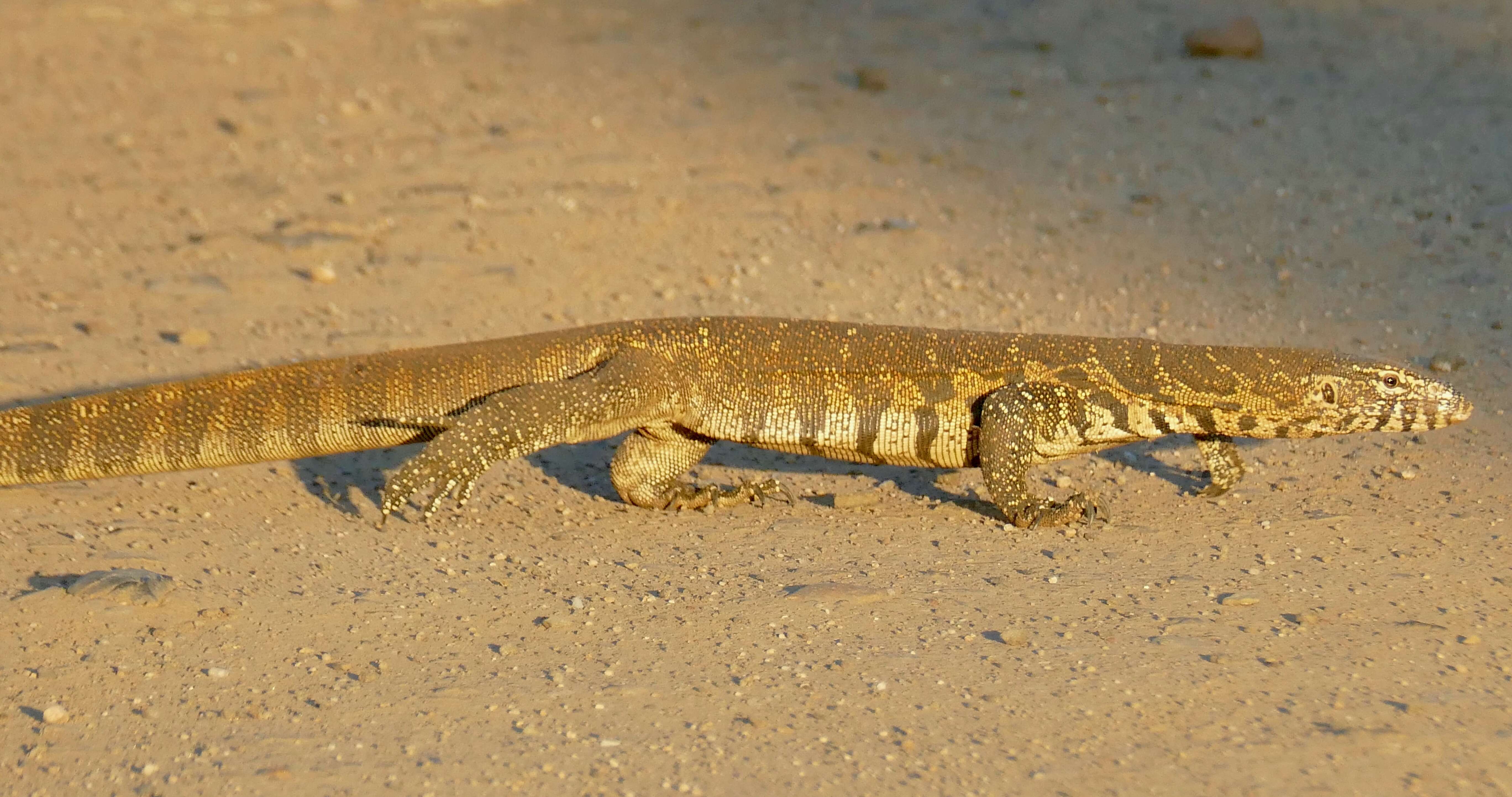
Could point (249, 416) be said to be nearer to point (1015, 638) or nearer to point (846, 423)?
point (846, 423)

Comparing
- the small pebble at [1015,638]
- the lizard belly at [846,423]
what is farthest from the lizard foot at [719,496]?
the small pebble at [1015,638]

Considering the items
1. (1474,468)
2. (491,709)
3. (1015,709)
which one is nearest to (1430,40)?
(1474,468)

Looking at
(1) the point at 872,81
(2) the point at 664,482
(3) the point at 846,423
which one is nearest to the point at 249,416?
(2) the point at 664,482

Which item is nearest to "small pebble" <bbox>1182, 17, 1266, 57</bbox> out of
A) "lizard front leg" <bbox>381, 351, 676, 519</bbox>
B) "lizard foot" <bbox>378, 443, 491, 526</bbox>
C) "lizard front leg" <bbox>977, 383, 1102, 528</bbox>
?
"lizard front leg" <bbox>977, 383, 1102, 528</bbox>

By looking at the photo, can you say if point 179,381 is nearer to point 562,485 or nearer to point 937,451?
point 562,485

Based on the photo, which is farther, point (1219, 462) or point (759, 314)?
point (759, 314)

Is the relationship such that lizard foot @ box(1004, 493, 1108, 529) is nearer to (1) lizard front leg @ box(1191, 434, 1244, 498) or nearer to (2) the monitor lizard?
(2) the monitor lizard

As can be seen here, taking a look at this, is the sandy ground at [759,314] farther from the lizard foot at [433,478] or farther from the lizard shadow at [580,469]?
the lizard foot at [433,478]
